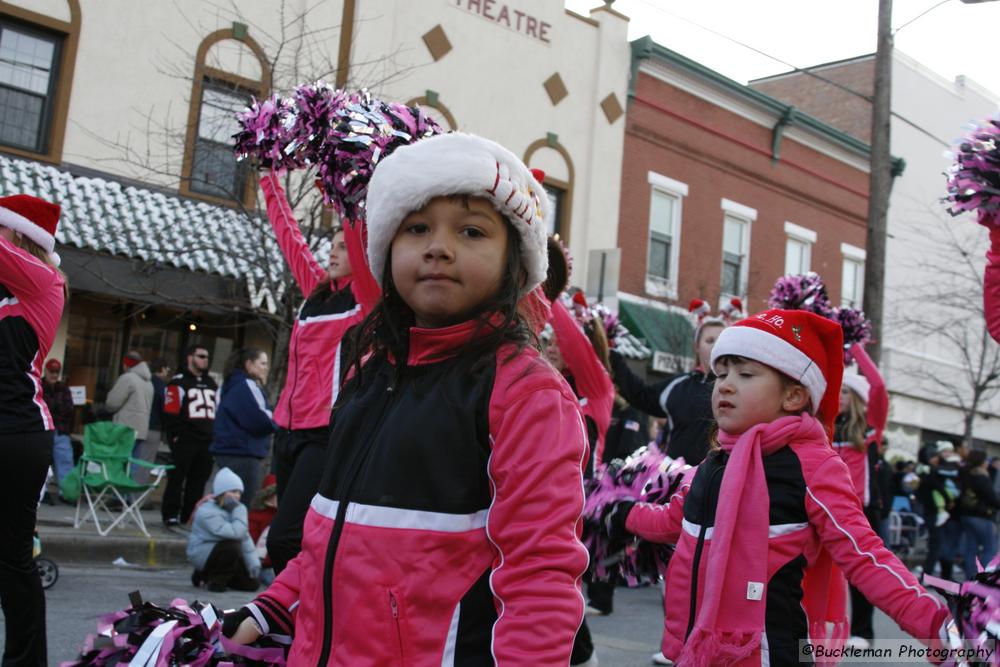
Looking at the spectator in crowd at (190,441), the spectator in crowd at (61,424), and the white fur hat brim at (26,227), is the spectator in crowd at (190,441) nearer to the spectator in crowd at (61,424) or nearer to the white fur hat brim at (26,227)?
the spectator in crowd at (61,424)

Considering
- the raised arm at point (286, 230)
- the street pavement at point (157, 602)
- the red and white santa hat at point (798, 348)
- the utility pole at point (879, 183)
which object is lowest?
the street pavement at point (157, 602)

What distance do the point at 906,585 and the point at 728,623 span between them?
507mm

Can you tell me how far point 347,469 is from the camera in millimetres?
2031

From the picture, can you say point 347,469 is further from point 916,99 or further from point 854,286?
point 916,99

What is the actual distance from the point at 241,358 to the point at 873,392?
5.54 m

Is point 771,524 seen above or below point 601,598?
above

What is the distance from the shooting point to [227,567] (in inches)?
297

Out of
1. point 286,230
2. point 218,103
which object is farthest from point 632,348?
point 286,230

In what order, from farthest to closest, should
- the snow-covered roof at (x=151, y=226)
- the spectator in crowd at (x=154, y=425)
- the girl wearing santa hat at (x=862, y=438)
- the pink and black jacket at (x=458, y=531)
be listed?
1. the spectator in crowd at (x=154, y=425)
2. the snow-covered roof at (x=151, y=226)
3. the girl wearing santa hat at (x=862, y=438)
4. the pink and black jacket at (x=458, y=531)

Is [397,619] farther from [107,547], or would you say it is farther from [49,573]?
[107,547]

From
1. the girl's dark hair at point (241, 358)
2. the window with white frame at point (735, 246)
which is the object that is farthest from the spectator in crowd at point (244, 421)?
the window with white frame at point (735, 246)

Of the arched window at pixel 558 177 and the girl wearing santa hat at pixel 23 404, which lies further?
the arched window at pixel 558 177

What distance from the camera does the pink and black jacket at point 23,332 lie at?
152 inches

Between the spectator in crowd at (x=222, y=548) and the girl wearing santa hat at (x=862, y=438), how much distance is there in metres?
4.39
